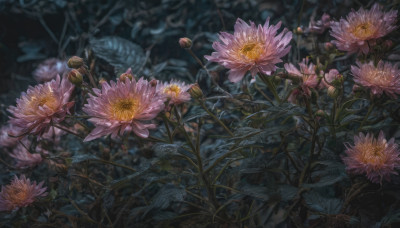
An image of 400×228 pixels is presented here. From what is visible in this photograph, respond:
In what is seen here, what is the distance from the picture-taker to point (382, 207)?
3.39 ft

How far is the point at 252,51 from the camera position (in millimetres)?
932

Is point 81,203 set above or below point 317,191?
below

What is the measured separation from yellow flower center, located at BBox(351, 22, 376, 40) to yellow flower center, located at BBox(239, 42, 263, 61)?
31 centimetres

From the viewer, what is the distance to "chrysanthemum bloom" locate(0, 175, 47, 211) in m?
1.08

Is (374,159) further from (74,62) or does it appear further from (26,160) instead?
(26,160)

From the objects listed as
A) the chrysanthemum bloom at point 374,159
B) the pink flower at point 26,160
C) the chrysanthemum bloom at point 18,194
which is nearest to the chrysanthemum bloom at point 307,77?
the chrysanthemum bloom at point 374,159

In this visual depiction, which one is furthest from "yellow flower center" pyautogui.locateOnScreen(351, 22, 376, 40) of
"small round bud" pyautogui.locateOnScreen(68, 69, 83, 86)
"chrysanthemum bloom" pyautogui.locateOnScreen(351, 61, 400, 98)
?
"small round bud" pyautogui.locateOnScreen(68, 69, 83, 86)

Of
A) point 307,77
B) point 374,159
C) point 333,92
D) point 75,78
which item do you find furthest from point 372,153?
point 75,78

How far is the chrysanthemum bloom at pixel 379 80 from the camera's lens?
0.95 meters

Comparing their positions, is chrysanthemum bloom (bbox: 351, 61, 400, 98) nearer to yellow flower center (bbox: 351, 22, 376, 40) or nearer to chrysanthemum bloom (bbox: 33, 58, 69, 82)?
Answer: yellow flower center (bbox: 351, 22, 376, 40)

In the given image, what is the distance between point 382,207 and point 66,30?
2.02 meters

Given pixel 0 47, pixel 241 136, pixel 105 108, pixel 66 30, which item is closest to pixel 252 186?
pixel 241 136

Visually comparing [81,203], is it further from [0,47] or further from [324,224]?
[0,47]

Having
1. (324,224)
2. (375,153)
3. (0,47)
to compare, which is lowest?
(0,47)
